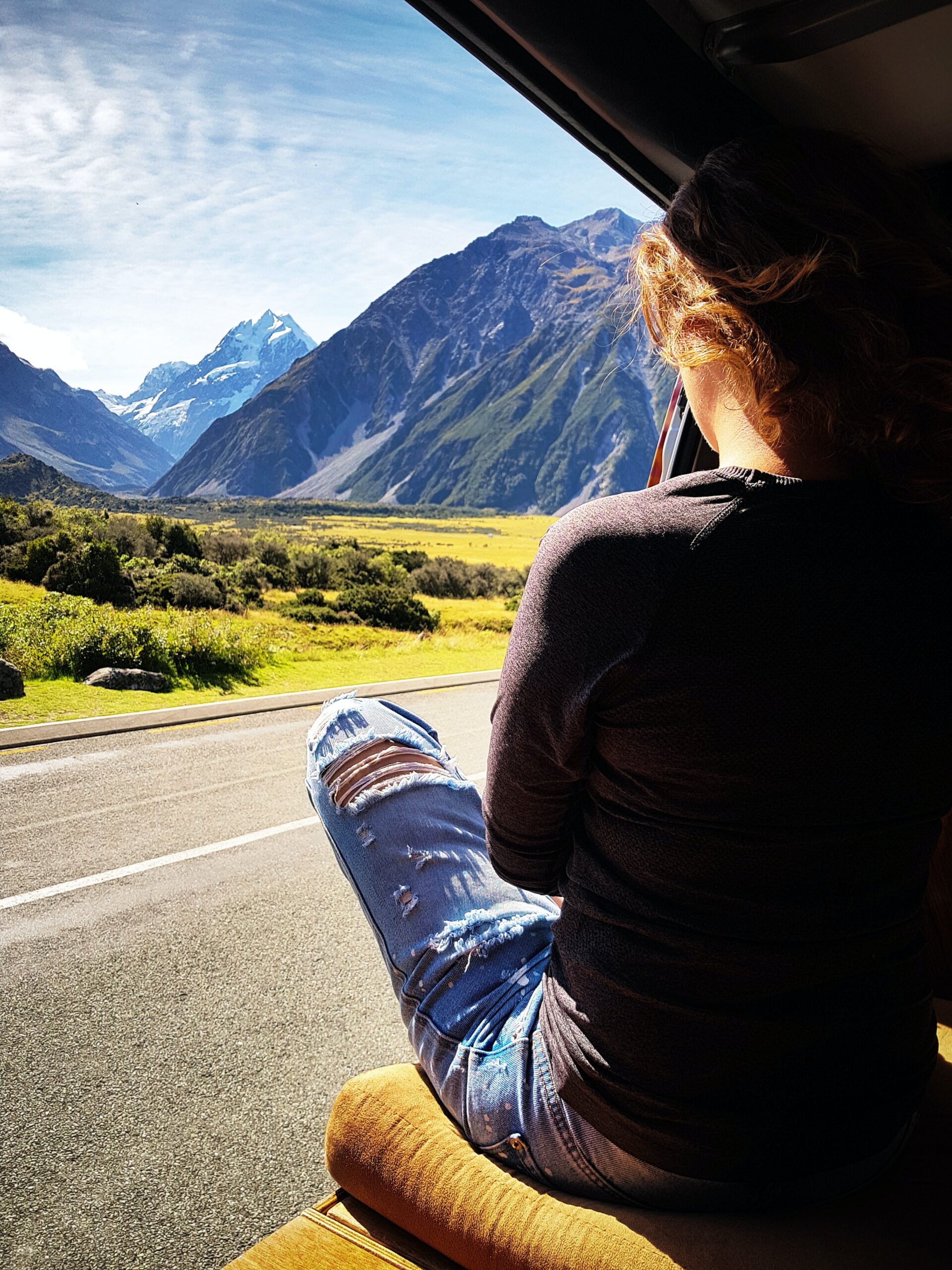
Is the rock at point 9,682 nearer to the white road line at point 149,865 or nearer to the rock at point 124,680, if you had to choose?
the rock at point 124,680

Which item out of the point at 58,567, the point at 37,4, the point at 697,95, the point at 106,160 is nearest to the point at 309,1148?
the point at 697,95

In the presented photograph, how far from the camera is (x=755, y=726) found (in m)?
0.70

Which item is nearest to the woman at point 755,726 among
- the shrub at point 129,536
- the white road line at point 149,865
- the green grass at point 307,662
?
the white road line at point 149,865

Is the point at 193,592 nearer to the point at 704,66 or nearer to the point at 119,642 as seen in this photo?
the point at 119,642

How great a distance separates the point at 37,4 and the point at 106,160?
7.20ft

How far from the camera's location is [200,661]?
8766 millimetres

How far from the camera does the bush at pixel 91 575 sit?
1002 cm

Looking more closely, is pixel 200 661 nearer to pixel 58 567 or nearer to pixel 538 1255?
pixel 58 567

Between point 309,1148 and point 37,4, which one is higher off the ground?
point 37,4

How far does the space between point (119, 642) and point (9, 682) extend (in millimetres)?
1552

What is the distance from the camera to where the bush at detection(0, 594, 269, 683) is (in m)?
7.49

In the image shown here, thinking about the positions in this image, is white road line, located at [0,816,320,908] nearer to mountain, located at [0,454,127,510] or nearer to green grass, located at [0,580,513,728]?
green grass, located at [0,580,513,728]

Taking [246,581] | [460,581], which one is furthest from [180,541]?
[460,581]

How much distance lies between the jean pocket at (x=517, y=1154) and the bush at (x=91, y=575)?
10.1 metres
